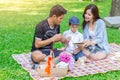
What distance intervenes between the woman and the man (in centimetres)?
89

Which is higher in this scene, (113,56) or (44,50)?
(44,50)

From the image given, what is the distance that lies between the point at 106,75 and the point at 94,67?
46 cm

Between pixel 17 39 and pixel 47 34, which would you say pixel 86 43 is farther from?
pixel 17 39

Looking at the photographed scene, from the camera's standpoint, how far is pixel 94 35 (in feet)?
23.1

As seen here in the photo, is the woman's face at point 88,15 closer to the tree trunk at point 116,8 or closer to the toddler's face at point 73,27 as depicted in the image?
the toddler's face at point 73,27

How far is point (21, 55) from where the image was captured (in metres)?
7.10

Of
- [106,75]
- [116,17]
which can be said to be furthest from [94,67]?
[116,17]

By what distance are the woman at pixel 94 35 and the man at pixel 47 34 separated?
89 cm

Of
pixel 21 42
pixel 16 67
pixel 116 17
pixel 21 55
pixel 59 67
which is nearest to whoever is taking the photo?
pixel 59 67

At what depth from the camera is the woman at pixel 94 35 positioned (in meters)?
6.83

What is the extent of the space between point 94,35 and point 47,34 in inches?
51.2

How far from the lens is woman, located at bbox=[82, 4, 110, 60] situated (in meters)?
6.83

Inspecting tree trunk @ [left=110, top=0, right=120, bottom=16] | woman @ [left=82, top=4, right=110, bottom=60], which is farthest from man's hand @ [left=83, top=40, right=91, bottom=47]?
tree trunk @ [left=110, top=0, right=120, bottom=16]

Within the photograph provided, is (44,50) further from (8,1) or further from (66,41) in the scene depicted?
(8,1)
